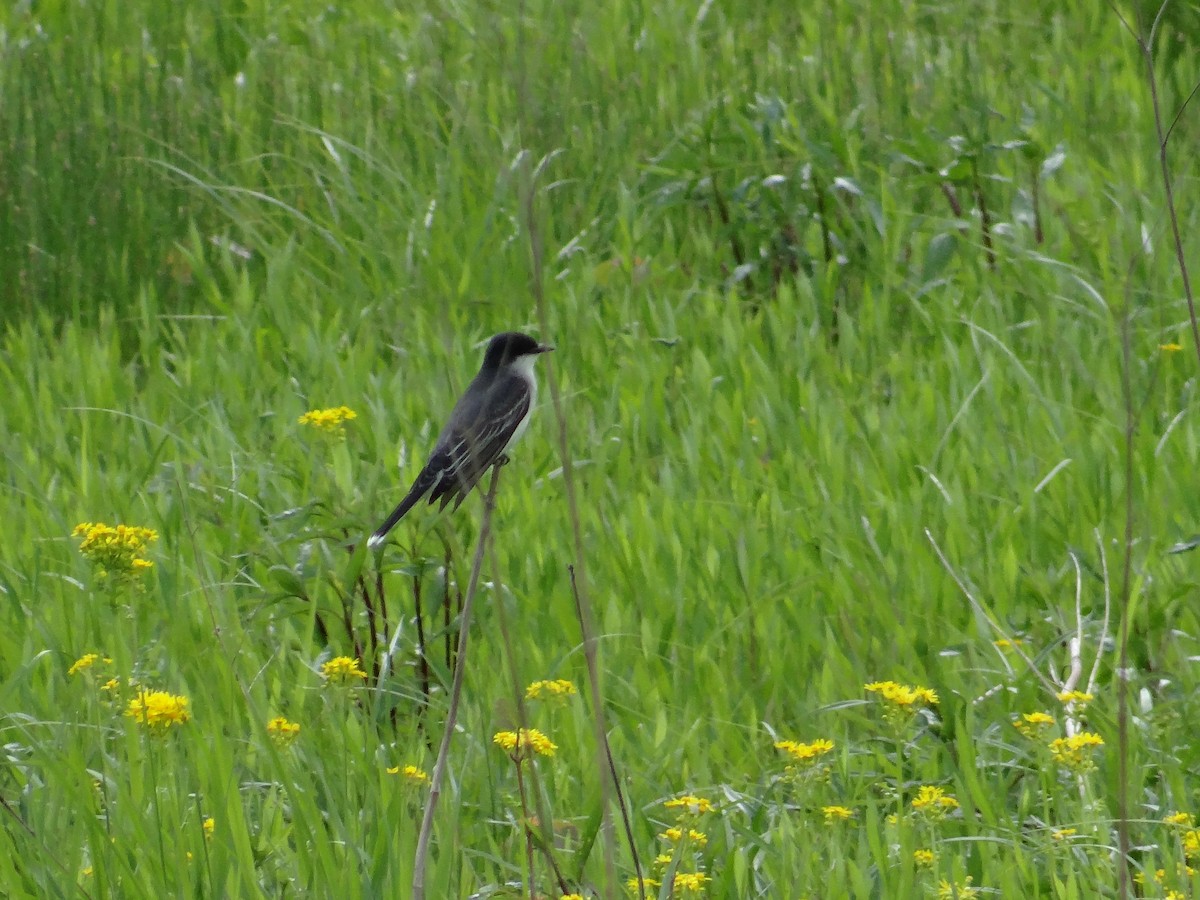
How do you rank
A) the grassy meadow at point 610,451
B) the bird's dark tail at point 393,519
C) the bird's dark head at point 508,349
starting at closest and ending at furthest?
the grassy meadow at point 610,451, the bird's dark tail at point 393,519, the bird's dark head at point 508,349

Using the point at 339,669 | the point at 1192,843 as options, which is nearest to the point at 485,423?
the point at 339,669

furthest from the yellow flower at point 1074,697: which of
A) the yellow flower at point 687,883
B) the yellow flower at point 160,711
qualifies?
the yellow flower at point 160,711

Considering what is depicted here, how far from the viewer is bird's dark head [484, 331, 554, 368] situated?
12.9 feet

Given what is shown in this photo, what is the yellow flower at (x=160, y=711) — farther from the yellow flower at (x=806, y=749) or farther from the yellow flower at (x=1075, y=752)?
the yellow flower at (x=1075, y=752)

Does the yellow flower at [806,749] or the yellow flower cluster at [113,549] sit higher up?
the yellow flower cluster at [113,549]

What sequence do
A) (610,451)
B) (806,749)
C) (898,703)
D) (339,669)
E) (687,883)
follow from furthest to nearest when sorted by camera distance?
(610,451), (339,669), (898,703), (806,749), (687,883)

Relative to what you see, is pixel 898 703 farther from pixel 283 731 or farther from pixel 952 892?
pixel 283 731

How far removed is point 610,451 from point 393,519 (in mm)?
Answer: 1334

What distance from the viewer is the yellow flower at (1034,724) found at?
2840 millimetres

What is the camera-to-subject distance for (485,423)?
12.0 feet

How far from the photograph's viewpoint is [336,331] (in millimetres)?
5438

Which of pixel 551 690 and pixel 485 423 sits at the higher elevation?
pixel 485 423

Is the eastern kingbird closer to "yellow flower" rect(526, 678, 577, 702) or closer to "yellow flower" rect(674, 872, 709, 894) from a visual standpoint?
"yellow flower" rect(526, 678, 577, 702)

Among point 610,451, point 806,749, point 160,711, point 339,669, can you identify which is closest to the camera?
point 160,711
